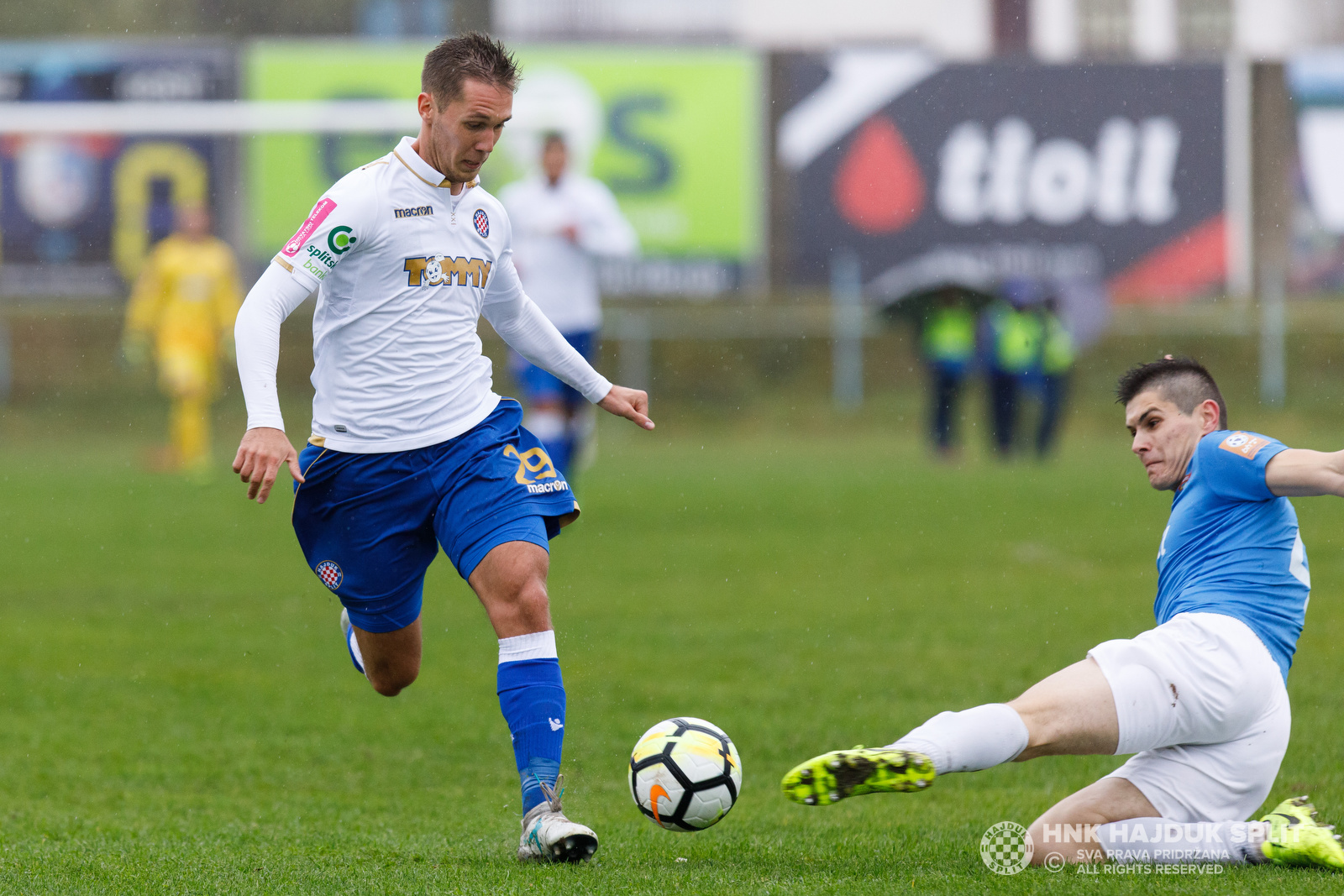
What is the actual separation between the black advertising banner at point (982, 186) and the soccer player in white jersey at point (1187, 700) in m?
20.4

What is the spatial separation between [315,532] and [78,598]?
18.0 ft

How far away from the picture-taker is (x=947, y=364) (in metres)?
18.9

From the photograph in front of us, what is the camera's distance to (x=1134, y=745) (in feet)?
11.9

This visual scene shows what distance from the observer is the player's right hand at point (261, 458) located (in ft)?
12.4

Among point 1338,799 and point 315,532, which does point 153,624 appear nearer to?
point 315,532

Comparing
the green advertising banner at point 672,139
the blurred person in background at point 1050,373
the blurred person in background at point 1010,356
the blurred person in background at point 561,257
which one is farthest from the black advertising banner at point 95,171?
the blurred person in background at point 561,257

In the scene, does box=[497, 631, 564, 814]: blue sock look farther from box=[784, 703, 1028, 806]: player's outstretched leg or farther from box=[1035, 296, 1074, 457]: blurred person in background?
box=[1035, 296, 1074, 457]: blurred person in background

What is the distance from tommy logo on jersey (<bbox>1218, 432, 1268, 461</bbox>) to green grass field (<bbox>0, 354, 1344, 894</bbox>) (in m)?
0.96

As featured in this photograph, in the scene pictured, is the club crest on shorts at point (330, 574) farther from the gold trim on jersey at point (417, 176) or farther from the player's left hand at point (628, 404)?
the gold trim on jersey at point (417, 176)

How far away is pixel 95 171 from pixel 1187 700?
2222 centimetres

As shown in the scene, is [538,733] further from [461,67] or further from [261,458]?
[461,67]

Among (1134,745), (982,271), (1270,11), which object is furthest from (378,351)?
(1270,11)

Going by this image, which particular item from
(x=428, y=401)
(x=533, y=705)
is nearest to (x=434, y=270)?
(x=428, y=401)

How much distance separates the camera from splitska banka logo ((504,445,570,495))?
14.4 ft
